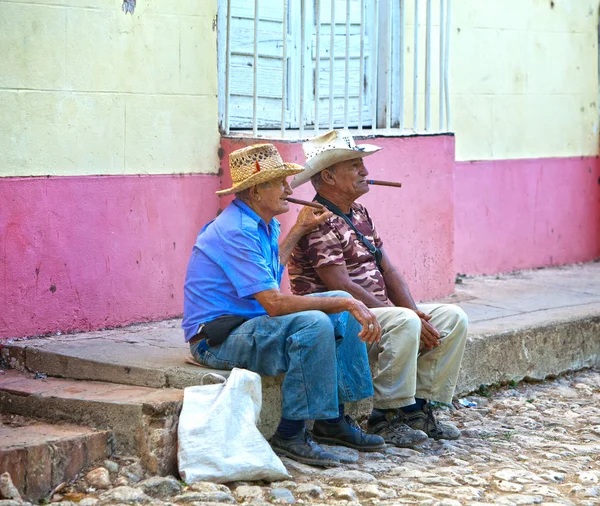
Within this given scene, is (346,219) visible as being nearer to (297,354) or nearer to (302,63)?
(297,354)

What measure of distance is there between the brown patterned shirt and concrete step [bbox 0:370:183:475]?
2.92ft

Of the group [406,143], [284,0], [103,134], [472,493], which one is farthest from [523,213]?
[472,493]

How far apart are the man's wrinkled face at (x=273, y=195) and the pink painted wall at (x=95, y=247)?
136 centimetres

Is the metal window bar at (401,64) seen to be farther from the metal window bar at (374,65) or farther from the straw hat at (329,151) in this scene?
the straw hat at (329,151)

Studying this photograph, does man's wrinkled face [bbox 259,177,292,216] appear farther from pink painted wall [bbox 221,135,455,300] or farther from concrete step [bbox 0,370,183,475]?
pink painted wall [bbox 221,135,455,300]

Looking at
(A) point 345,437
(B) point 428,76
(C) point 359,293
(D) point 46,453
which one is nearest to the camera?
(D) point 46,453

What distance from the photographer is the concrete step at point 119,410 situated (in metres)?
4.31

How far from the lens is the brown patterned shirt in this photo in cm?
499

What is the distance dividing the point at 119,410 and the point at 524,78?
16.0ft

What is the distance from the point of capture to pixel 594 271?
846 centimetres

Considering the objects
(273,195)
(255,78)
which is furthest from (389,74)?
(273,195)

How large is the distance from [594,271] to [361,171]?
3831 millimetres

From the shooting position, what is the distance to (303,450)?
459cm

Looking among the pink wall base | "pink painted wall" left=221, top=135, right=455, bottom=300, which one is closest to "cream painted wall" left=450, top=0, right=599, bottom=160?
the pink wall base
